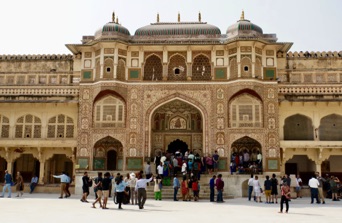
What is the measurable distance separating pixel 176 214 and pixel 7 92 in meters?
16.8

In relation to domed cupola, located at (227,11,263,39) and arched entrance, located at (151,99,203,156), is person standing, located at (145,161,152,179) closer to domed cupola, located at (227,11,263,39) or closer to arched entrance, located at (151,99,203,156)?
arched entrance, located at (151,99,203,156)

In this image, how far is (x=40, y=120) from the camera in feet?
79.5

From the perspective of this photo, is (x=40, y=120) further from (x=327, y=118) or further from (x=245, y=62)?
(x=327, y=118)

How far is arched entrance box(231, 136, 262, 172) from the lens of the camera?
2212cm

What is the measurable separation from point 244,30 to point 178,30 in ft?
12.4

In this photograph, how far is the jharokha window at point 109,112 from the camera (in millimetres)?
22406

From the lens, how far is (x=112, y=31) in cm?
2289

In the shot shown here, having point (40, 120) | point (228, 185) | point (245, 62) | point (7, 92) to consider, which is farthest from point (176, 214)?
point (7, 92)

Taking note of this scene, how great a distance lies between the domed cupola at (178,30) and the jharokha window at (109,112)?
4218 mm

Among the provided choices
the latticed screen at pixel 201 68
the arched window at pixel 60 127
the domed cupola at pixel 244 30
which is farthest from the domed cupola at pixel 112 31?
the domed cupola at pixel 244 30

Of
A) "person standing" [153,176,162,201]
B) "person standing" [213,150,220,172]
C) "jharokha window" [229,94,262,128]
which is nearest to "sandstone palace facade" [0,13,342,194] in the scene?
"jharokha window" [229,94,262,128]

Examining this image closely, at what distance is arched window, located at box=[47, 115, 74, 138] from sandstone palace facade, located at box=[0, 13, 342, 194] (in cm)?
6

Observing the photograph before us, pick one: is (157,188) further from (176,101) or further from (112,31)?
(112,31)

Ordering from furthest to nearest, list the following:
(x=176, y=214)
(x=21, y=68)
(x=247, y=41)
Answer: (x=21, y=68) → (x=247, y=41) → (x=176, y=214)
